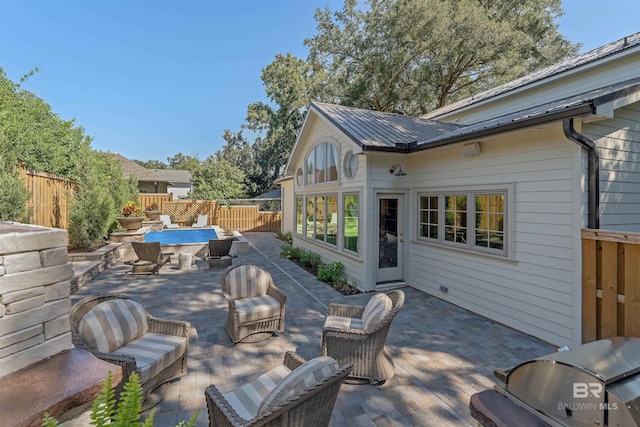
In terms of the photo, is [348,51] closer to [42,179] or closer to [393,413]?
[42,179]

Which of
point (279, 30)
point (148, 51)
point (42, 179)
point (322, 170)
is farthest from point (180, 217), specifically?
point (322, 170)

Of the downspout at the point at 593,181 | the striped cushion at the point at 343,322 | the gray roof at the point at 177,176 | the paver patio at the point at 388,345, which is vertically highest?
the gray roof at the point at 177,176

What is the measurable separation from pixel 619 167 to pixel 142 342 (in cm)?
710

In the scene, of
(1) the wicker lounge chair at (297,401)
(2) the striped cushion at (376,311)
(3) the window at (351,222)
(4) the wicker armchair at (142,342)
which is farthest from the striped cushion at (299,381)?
(3) the window at (351,222)

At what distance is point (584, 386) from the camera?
5.43 ft

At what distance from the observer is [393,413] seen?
297cm

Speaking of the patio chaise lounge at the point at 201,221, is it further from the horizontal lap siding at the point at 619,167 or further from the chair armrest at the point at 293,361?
the horizontal lap siding at the point at 619,167

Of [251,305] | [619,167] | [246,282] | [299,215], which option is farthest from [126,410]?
[299,215]

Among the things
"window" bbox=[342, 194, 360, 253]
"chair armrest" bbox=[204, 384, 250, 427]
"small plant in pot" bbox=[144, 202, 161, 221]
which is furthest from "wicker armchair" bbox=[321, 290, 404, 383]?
"small plant in pot" bbox=[144, 202, 161, 221]

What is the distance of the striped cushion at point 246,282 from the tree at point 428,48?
52.1 ft

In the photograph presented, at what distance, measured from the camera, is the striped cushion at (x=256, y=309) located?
14.3 ft

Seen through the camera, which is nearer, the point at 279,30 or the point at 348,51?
the point at 279,30

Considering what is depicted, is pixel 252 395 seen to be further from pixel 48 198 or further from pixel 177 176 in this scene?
pixel 177 176

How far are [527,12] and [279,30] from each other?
14.8 meters
